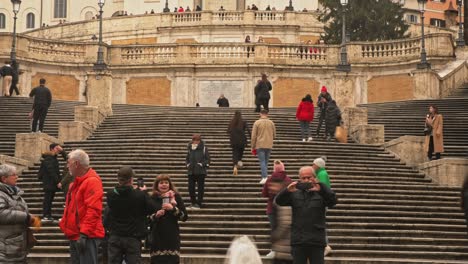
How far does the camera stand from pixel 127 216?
14.1 meters

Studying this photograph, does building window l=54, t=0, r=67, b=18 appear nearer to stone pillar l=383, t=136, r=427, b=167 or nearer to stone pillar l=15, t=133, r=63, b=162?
stone pillar l=15, t=133, r=63, b=162

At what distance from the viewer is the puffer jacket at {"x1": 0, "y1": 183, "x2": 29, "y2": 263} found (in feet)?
43.6

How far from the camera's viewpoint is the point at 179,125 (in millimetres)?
31219

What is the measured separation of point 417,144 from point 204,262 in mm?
9795

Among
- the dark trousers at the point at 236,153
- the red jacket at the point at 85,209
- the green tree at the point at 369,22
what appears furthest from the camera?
the green tree at the point at 369,22

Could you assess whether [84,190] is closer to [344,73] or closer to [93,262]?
[93,262]

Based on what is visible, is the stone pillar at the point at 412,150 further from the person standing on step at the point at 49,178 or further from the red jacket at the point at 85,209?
the red jacket at the point at 85,209

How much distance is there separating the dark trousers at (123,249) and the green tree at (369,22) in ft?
142

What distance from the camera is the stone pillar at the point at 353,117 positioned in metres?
31.2

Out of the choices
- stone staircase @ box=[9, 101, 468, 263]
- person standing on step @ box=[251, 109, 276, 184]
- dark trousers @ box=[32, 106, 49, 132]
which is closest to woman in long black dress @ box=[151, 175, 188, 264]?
stone staircase @ box=[9, 101, 468, 263]

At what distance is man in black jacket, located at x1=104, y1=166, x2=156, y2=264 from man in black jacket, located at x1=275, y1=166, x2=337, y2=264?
5.46 feet

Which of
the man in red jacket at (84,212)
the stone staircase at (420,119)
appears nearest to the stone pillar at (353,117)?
the stone staircase at (420,119)

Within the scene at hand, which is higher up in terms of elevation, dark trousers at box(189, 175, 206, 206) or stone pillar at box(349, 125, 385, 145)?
stone pillar at box(349, 125, 385, 145)

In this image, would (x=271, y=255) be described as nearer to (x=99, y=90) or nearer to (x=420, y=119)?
(x=420, y=119)
